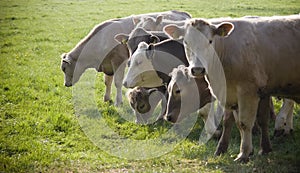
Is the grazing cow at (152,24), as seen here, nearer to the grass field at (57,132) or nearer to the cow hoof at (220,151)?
the grass field at (57,132)

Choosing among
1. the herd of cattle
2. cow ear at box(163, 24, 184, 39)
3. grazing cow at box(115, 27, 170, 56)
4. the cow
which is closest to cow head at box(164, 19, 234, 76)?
the herd of cattle

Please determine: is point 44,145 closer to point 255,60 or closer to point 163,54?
point 163,54

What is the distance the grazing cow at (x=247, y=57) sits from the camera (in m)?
6.10

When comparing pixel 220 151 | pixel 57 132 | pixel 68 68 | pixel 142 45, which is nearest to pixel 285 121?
pixel 220 151

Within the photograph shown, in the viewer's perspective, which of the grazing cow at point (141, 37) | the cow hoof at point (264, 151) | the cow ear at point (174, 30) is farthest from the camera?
the grazing cow at point (141, 37)

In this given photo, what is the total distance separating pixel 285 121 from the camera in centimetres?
772

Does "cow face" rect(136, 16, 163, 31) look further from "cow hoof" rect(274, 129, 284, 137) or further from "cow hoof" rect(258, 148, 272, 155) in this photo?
"cow hoof" rect(258, 148, 272, 155)

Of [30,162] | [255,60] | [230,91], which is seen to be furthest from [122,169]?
[255,60]

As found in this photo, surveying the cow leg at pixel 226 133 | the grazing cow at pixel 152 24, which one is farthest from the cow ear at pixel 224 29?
the grazing cow at pixel 152 24

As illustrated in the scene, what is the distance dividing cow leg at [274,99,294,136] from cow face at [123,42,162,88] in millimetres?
2526

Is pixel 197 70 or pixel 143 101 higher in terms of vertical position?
pixel 197 70

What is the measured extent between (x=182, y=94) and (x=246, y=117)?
1338 millimetres

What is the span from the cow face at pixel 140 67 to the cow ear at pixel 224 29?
2468mm

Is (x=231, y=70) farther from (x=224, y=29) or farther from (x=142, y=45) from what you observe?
(x=142, y=45)
